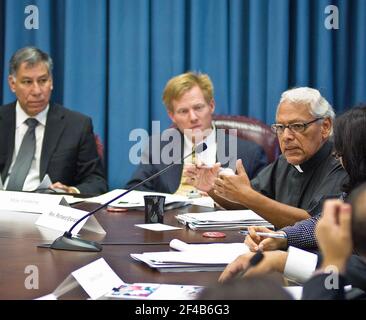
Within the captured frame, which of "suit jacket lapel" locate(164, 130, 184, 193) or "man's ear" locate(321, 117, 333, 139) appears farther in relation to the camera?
"suit jacket lapel" locate(164, 130, 184, 193)

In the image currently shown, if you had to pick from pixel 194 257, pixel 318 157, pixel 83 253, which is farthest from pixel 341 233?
pixel 318 157

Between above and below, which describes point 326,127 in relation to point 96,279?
above

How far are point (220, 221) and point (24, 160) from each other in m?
1.61

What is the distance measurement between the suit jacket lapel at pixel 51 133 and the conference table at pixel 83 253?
102cm

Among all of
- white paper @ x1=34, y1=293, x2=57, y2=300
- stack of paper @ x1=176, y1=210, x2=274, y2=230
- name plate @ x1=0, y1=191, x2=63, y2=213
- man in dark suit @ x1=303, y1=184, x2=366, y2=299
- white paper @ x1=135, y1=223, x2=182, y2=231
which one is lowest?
white paper @ x1=135, y1=223, x2=182, y2=231

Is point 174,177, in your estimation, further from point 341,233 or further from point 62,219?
point 341,233

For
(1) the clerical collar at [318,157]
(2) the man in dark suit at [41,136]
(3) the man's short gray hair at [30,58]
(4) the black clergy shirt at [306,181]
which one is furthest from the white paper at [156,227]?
(3) the man's short gray hair at [30,58]

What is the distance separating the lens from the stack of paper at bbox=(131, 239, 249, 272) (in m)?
1.64

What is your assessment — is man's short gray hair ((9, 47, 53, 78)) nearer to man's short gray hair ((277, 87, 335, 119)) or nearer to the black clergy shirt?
the black clergy shirt

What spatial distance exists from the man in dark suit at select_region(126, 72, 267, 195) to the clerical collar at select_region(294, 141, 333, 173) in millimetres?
731

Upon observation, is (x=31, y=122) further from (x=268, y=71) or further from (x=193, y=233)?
(x=193, y=233)

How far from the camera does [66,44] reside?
13.5ft

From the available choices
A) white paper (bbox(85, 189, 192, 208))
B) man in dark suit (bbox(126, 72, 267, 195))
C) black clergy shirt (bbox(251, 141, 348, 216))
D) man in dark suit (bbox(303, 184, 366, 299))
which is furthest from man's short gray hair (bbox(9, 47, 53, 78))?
man in dark suit (bbox(303, 184, 366, 299))

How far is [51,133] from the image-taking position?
3678 millimetres
